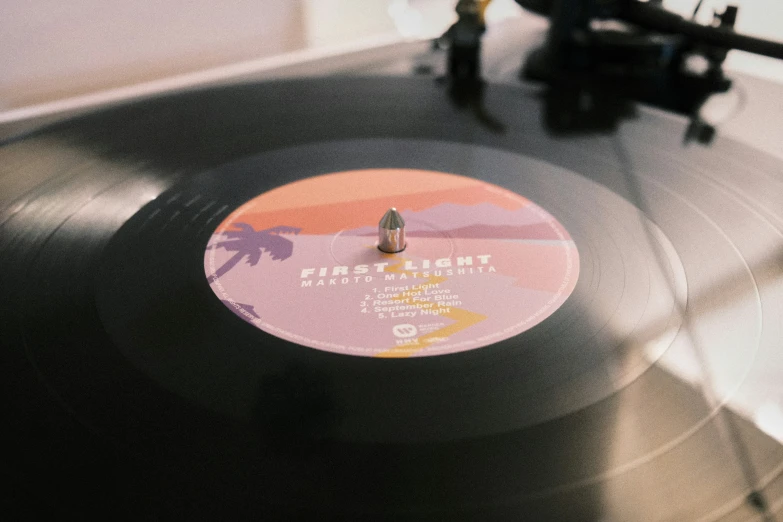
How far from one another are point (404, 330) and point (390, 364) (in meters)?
0.06

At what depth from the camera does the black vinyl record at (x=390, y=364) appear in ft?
1.62

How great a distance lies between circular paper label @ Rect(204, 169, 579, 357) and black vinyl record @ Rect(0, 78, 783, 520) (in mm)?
21

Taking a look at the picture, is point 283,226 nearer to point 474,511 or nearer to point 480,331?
point 480,331

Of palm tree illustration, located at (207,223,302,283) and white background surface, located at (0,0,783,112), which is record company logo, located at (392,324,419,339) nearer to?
palm tree illustration, located at (207,223,302,283)

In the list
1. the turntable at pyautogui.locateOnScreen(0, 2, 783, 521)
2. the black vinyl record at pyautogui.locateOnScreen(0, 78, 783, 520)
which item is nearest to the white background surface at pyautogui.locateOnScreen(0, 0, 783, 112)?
the turntable at pyautogui.locateOnScreen(0, 2, 783, 521)

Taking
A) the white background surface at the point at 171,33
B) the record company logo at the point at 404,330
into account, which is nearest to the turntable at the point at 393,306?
the record company logo at the point at 404,330

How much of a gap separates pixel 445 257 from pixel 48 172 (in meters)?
0.57

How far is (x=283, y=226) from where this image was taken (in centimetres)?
89

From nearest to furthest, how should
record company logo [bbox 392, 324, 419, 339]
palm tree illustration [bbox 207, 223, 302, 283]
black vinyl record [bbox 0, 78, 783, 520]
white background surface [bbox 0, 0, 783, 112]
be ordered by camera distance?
1. black vinyl record [bbox 0, 78, 783, 520]
2. record company logo [bbox 392, 324, 419, 339]
3. palm tree illustration [bbox 207, 223, 302, 283]
4. white background surface [bbox 0, 0, 783, 112]

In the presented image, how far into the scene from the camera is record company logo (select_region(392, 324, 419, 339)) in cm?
68

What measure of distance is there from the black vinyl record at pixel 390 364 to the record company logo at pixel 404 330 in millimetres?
48

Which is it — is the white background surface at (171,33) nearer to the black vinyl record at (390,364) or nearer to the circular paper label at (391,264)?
the black vinyl record at (390,364)

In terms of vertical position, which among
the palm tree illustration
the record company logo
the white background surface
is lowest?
the record company logo

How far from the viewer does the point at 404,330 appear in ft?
2.24
